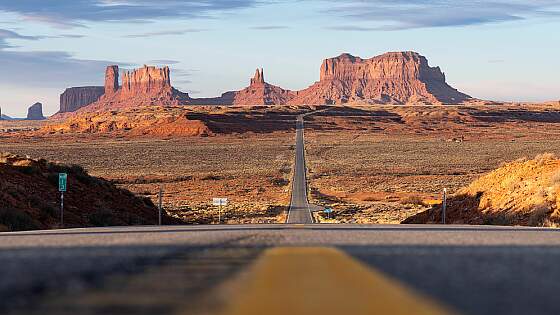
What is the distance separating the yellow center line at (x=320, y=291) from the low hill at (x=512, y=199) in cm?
1540

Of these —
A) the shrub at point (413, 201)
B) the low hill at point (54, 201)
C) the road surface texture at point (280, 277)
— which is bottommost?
the shrub at point (413, 201)

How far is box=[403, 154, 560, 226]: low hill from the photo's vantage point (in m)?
22.5

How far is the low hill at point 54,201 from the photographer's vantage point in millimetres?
22328

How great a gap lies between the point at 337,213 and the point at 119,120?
13867 centimetres

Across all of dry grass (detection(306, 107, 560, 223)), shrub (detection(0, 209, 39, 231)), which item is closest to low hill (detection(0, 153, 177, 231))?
shrub (detection(0, 209, 39, 231))

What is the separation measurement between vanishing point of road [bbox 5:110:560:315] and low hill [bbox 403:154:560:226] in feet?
40.9

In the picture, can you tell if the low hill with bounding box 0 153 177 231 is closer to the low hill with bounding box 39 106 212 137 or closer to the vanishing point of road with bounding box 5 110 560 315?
the vanishing point of road with bounding box 5 110 560 315

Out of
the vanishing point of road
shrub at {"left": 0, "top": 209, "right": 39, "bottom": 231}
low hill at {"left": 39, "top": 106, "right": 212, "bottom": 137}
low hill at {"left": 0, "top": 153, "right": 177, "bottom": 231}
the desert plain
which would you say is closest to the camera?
the vanishing point of road

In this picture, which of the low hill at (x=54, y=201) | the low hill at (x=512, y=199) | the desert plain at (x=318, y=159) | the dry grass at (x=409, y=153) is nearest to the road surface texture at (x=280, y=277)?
the low hill at (x=54, y=201)

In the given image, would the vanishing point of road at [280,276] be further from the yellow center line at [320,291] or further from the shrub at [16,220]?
the shrub at [16,220]

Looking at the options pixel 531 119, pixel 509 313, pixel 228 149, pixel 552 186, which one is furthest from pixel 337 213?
pixel 531 119

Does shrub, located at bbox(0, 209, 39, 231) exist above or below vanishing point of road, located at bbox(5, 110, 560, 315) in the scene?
below

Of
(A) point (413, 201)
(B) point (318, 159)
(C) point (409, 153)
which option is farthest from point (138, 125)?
(A) point (413, 201)

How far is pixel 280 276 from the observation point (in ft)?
21.7
